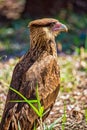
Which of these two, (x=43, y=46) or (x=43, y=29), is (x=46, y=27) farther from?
(x=43, y=46)

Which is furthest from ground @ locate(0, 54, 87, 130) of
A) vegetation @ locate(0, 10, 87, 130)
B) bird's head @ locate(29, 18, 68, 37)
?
bird's head @ locate(29, 18, 68, 37)

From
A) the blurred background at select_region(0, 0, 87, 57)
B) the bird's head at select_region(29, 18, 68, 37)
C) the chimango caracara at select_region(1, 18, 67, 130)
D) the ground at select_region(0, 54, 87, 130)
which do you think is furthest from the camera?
the blurred background at select_region(0, 0, 87, 57)

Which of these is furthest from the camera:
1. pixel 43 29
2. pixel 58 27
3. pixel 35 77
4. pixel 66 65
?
pixel 66 65

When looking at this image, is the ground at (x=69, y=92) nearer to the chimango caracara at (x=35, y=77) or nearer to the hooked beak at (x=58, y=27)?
the chimango caracara at (x=35, y=77)

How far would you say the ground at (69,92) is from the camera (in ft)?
20.2

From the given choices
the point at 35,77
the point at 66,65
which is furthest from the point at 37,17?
the point at 35,77

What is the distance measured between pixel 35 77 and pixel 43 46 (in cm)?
53

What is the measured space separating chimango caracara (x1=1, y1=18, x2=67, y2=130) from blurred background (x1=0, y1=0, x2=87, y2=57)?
3676 mm

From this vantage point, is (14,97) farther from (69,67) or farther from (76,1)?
(76,1)

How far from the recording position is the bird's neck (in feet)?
18.7

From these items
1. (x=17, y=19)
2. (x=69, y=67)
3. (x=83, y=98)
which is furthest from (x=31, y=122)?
(x=17, y=19)

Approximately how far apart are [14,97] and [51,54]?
0.68 m

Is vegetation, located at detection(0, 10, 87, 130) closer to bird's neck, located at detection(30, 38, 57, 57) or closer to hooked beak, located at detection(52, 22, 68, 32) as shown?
bird's neck, located at detection(30, 38, 57, 57)

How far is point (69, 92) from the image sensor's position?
7.31m
